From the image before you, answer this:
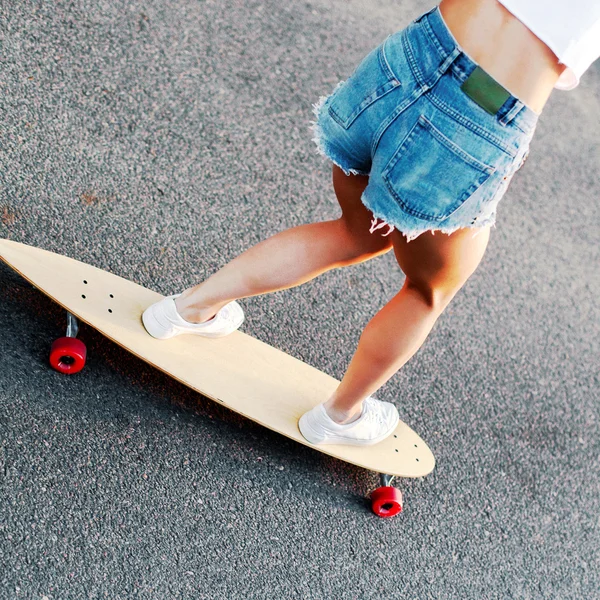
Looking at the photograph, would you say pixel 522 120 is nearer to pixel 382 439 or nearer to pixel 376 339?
pixel 376 339

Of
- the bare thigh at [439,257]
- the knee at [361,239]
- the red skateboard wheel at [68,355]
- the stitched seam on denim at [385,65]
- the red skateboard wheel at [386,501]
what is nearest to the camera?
the stitched seam on denim at [385,65]

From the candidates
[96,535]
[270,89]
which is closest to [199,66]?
[270,89]

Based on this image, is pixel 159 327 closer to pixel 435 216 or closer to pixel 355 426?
pixel 355 426

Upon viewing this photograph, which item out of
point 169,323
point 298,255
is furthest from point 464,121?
point 169,323

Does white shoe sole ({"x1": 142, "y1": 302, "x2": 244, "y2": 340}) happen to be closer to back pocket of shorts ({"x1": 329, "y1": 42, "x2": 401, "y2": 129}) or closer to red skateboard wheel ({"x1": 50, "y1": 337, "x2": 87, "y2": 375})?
red skateboard wheel ({"x1": 50, "y1": 337, "x2": 87, "y2": 375})

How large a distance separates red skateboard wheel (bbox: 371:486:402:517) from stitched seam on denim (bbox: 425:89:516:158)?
1166 millimetres

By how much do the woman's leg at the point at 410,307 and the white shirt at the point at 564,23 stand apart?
15.2 inches

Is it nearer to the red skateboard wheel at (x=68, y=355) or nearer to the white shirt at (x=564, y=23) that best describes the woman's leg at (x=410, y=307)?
the white shirt at (x=564, y=23)

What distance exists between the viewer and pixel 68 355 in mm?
1934

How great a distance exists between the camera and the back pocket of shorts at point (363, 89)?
1.34 metres

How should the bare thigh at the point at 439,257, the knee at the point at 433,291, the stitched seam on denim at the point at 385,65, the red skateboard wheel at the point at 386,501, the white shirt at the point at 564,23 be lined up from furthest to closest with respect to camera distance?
the red skateboard wheel at the point at 386,501
the knee at the point at 433,291
the bare thigh at the point at 439,257
the stitched seam on denim at the point at 385,65
the white shirt at the point at 564,23

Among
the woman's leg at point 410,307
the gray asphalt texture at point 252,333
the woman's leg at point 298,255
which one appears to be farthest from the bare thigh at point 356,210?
the gray asphalt texture at point 252,333

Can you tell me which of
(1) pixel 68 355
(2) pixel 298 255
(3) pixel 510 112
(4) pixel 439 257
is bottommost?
(1) pixel 68 355

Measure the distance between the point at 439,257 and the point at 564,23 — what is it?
0.51 m
